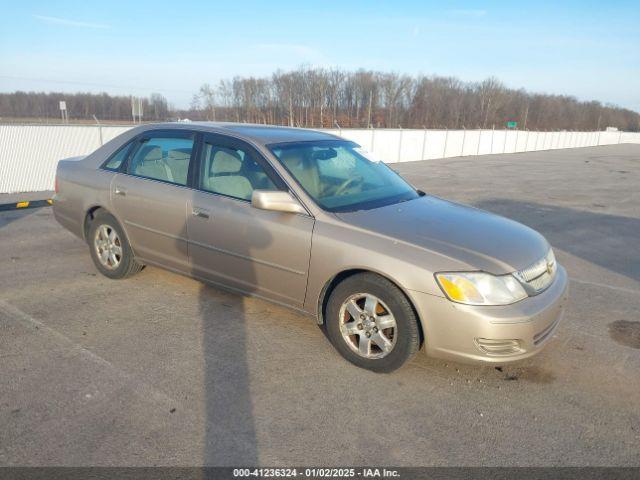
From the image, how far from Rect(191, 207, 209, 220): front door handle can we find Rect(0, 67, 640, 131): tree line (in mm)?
68283

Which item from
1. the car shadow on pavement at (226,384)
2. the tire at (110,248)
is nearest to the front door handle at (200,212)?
the car shadow on pavement at (226,384)

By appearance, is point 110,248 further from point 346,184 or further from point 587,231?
point 587,231

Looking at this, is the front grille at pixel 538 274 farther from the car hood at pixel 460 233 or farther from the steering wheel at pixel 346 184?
the steering wheel at pixel 346 184

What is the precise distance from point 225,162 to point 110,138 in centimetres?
1024

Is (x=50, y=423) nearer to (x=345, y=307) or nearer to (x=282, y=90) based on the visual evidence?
(x=345, y=307)

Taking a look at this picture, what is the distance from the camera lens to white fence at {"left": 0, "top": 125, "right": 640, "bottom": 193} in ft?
36.9

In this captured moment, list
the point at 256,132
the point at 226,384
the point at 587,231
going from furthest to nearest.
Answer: the point at 587,231, the point at 256,132, the point at 226,384

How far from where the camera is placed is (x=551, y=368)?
140 inches

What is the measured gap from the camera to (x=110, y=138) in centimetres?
1295

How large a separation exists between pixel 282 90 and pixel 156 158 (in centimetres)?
7964

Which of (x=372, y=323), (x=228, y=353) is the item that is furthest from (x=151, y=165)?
(x=372, y=323)

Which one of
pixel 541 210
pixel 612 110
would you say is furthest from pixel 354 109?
pixel 541 210

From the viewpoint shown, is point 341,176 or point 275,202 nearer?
point 275,202

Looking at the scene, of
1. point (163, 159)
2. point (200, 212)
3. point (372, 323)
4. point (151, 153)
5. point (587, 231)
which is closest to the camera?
point (372, 323)
